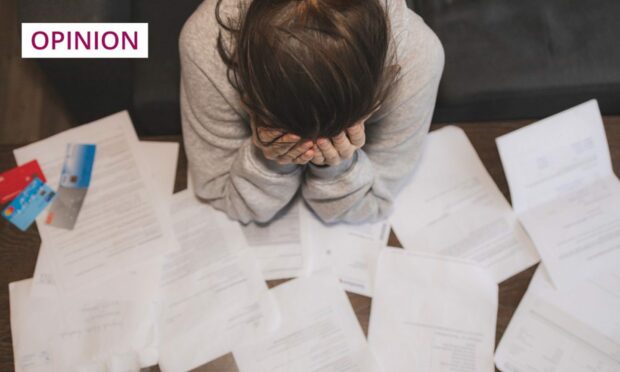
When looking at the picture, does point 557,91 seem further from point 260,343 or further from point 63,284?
point 63,284

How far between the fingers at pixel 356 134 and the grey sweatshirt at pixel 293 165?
0.23 ft

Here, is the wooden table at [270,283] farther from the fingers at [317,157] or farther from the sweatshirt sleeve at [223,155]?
the fingers at [317,157]

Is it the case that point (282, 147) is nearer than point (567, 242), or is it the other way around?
point (282, 147)

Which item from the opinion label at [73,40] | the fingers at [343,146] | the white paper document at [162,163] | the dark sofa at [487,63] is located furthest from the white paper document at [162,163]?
the fingers at [343,146]

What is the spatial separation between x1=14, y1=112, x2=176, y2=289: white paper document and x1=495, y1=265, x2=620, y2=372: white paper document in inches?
23.5

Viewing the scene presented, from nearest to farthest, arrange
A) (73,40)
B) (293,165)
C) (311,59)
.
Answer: (311,59), (293,165), (73,40)

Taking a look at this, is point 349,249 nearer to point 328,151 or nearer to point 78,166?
point 328,151

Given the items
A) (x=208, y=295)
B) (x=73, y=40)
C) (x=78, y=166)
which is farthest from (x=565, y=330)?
(x=73, y=40)

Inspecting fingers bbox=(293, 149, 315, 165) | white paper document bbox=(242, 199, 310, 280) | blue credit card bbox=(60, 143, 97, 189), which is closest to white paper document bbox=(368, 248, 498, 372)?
white paper document bbox=(242, 199, 310, 280)

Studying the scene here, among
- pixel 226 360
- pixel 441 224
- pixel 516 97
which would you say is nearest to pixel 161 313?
pixel 226 360

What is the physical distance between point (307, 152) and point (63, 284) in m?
0.47

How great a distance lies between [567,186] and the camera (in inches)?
33.5

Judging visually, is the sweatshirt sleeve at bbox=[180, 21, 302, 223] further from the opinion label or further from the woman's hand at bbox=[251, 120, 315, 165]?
the opinion label

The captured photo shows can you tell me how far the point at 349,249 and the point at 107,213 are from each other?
43cm
